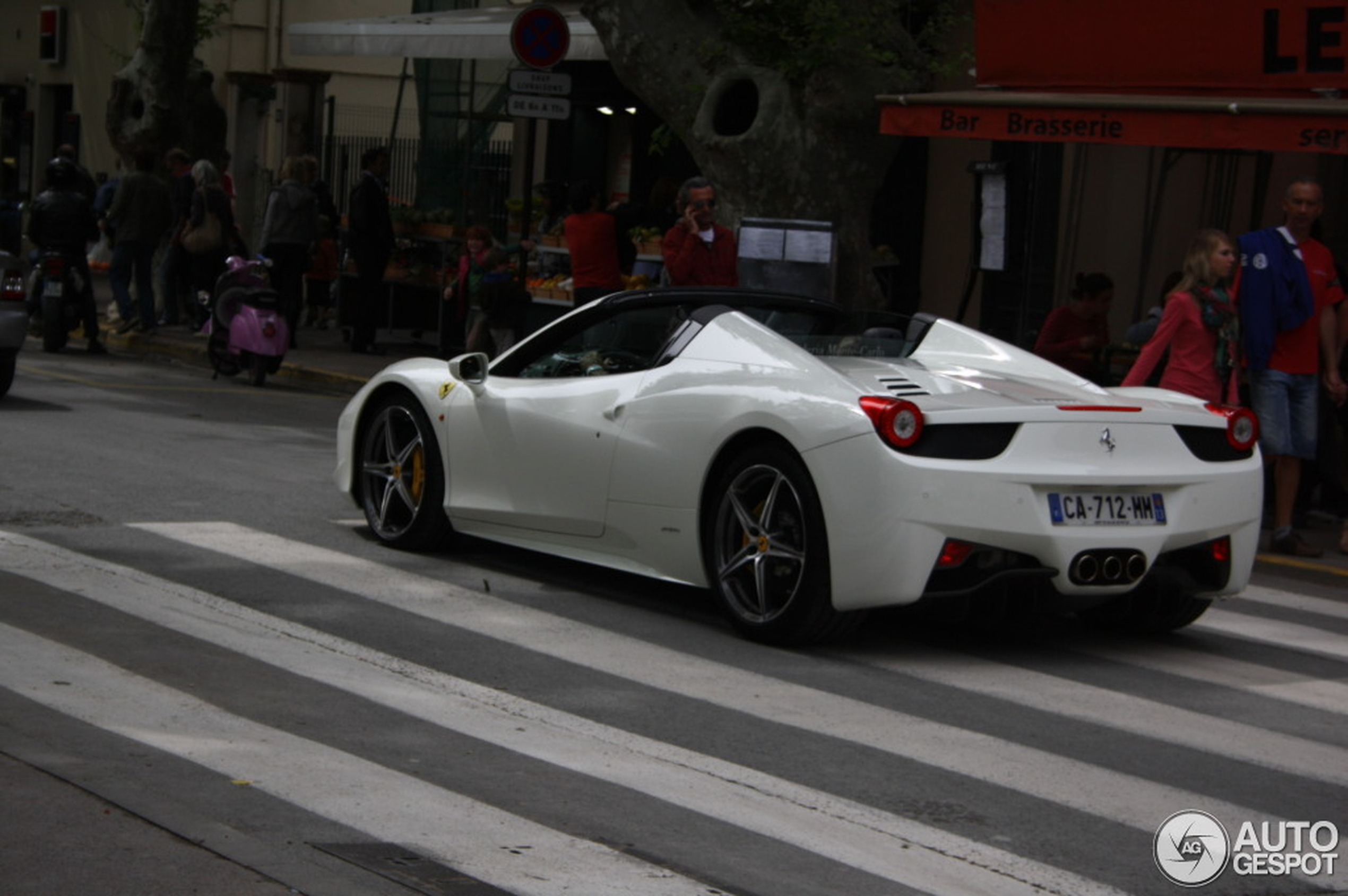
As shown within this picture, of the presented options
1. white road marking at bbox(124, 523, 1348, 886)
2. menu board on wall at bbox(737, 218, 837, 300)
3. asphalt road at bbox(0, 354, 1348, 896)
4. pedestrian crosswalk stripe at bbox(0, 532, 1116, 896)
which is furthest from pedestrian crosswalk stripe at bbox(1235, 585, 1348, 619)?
menu board on wall at bbox(737, 218, 837, 300)

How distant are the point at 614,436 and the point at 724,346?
1.99 ft

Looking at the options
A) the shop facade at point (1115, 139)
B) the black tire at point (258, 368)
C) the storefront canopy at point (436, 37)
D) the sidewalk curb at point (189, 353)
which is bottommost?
the sidewalk curb at point (189, 353)

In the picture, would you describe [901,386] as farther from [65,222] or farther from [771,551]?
[65,222]

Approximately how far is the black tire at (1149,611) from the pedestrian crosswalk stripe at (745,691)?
1.84 meters

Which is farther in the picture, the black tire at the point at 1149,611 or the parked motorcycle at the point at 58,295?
the parked motorcycle at the point at 58,295

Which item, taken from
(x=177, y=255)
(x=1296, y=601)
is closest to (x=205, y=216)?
(x=177, y=255)

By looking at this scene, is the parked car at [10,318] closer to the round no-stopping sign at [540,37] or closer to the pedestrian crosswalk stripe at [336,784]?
the round no-stopping sign at [540,37]

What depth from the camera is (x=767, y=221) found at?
46.1 ft

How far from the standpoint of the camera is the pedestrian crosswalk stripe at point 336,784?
15.8 ft

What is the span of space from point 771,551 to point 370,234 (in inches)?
547

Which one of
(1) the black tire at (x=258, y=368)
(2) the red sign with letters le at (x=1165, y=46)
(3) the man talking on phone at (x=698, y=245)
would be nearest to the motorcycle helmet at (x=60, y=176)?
(1) the black tire at (x=258, y=368)

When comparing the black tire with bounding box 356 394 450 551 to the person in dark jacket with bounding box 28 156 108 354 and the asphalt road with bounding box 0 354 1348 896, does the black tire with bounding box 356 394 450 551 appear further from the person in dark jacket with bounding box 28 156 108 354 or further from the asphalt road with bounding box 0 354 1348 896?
the person in dark jacket with bounding box 28 156 108 354

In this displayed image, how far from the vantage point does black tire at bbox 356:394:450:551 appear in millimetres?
9195

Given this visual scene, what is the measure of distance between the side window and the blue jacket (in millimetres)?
3767
